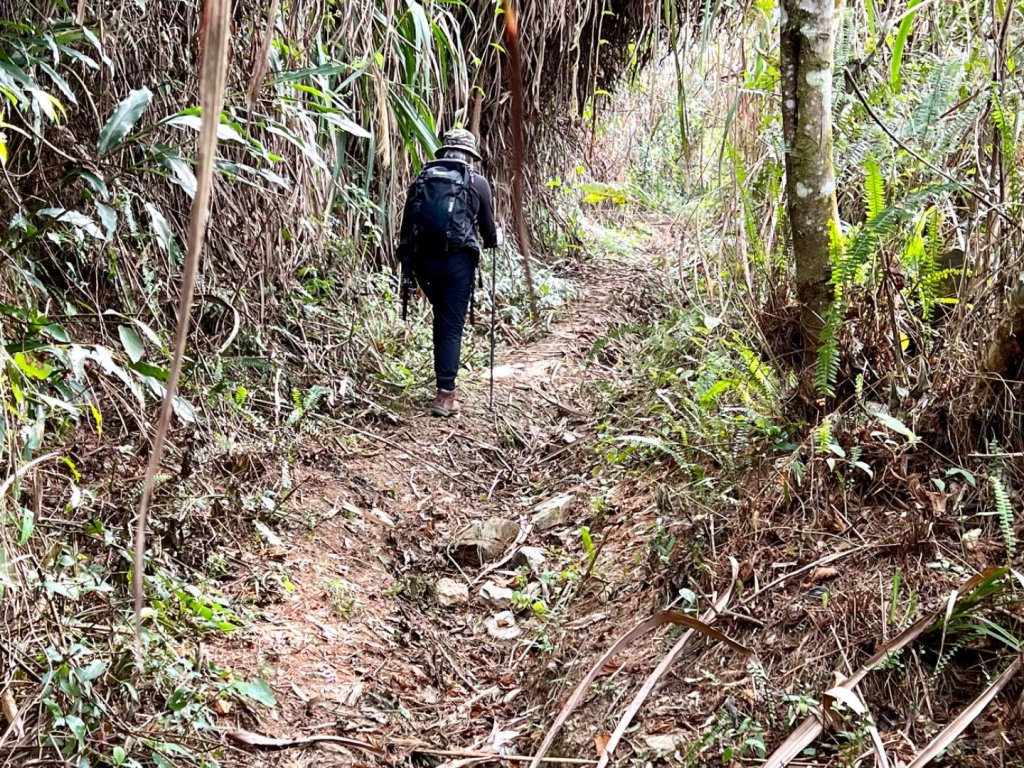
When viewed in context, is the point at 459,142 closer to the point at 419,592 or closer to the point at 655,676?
the point at 419,592

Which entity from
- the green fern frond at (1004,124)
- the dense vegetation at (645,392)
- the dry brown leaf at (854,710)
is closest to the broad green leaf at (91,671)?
the dense vegetation at (645,392)

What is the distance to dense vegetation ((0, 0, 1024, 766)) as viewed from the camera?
1.87 metres

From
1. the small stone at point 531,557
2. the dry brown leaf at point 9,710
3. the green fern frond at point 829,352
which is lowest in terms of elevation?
the small stone at point 531,557

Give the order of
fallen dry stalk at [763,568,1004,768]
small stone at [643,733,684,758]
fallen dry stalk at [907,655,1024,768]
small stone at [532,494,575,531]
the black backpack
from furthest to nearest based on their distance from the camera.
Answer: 1. the black backpack
2. small stone at [532,494,575,531]
3. small stone at [643,733,684,758]
4. fallen dry stalk at [763,568,1004,768]
5. fallen dry stalk at [907,655,1024,768]

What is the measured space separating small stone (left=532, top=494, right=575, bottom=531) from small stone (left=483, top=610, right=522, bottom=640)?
0.58 metres

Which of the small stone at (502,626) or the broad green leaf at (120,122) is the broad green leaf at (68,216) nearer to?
the broad green leaf at (120,122)

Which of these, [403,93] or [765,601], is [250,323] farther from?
[765,601]

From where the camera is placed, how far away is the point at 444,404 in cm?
447

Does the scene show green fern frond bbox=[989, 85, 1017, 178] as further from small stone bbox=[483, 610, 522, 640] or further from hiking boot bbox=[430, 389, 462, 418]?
hiking boot bbox=[430, 389, 462, 418]

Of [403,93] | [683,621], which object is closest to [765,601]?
[683,621]

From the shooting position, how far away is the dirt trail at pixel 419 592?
230cm

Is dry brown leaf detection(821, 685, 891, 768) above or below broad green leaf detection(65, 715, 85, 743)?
above

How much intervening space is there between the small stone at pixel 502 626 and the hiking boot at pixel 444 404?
1.67 m

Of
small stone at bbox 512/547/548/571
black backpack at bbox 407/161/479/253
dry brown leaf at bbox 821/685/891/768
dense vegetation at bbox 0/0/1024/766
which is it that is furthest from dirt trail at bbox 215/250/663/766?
black backpack at bbox 407/161/479/253
